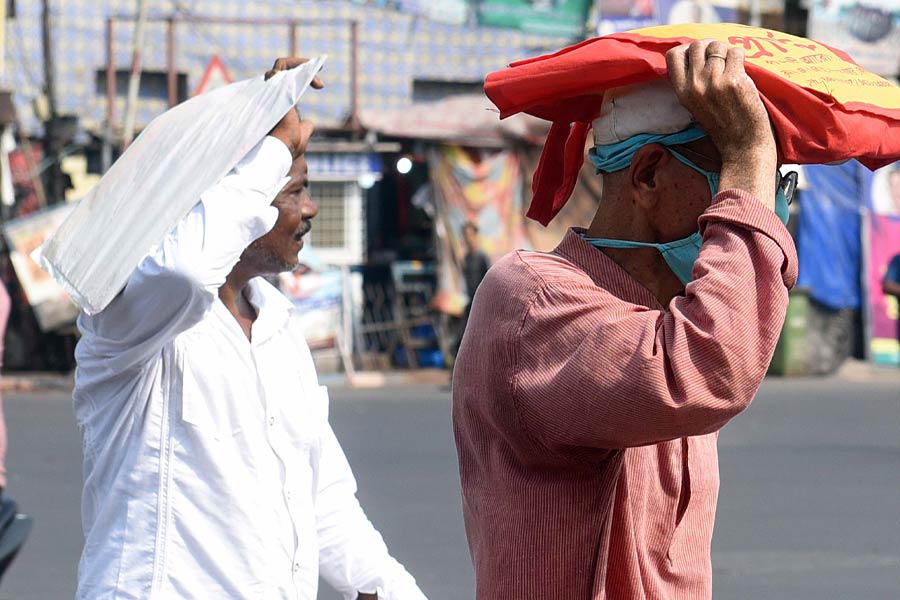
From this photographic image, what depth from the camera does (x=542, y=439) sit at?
6.04ft

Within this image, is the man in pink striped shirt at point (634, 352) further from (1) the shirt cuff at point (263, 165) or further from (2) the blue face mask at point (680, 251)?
(1) the shirt cuff at point (263, 165)

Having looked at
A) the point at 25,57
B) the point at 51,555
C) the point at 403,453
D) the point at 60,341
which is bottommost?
the point at 60,341

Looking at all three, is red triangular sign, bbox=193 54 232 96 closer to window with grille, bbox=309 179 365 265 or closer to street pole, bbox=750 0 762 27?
window with grille, bbox=309 179 365 265

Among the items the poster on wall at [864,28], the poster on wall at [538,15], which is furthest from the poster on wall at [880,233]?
the poster on wall at [538,15]

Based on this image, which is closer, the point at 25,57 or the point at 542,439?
the point at 542,439

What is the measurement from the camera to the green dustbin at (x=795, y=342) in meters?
17.1

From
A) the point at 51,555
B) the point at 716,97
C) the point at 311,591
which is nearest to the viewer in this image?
the point at 716,97

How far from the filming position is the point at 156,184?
2918 mm

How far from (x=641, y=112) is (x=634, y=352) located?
420 millimetres

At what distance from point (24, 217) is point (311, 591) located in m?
14.9

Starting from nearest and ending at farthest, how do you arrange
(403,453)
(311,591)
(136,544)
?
(136,544) → (311,591) → (403,453)

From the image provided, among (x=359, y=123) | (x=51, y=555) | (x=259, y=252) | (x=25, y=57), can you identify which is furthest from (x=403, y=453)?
(x=25, y=57)

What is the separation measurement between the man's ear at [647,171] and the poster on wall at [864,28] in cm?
1786

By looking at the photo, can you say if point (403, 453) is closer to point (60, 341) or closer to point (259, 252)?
point (259, 252)
